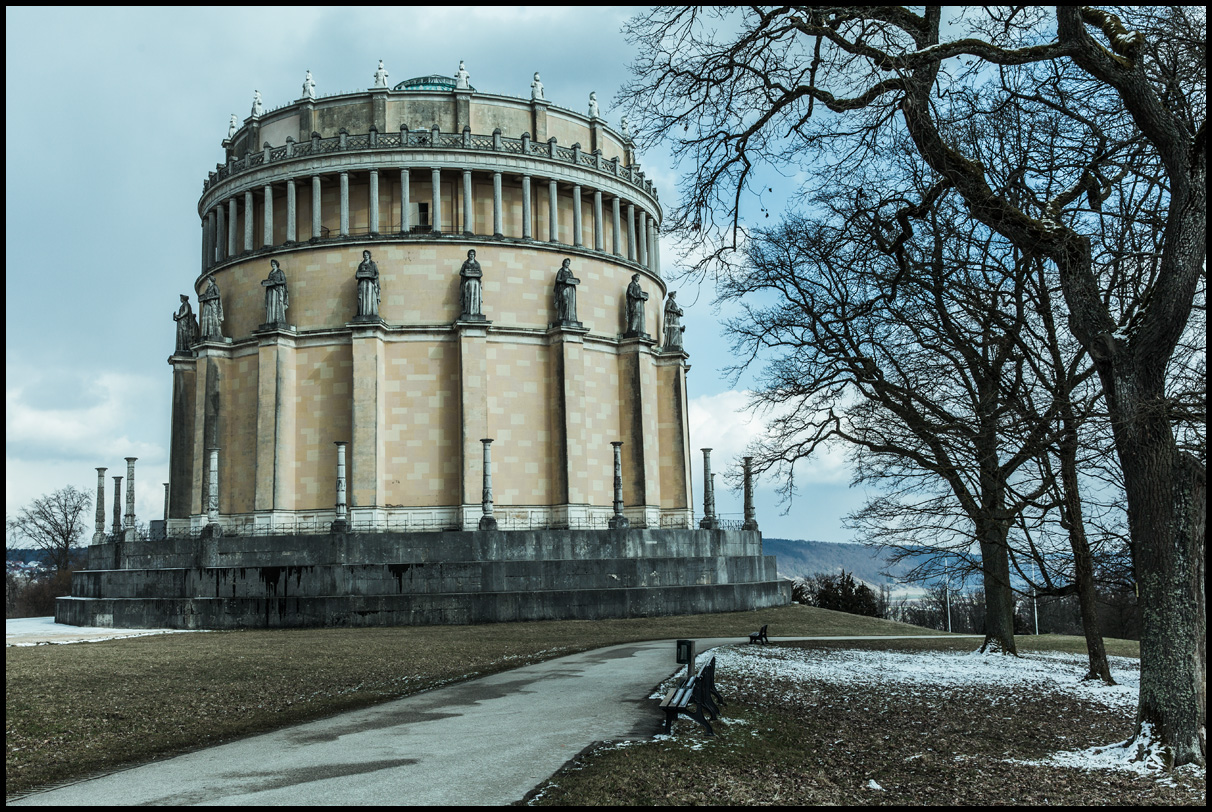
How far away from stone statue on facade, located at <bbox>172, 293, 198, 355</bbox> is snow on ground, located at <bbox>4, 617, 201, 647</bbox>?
642 inches

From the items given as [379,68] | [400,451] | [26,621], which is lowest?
[26,621]

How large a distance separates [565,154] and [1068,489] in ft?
126

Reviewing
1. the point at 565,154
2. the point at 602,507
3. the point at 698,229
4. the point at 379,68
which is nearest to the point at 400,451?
the point at 602,507

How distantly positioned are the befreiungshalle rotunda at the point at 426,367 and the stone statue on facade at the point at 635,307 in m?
0.11

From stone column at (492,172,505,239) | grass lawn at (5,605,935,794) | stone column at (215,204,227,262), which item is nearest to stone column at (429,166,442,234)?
stone column at (492,172,505,239)

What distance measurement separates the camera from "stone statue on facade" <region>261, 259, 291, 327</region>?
45906 mm

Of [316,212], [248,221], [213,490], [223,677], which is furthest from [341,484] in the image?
[223,677]

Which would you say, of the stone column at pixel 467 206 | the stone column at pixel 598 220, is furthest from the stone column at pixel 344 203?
the stone column at pixel 598 220

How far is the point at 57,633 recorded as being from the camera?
35062 mm

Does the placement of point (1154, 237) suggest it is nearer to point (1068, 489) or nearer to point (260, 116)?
point (1068, 489)

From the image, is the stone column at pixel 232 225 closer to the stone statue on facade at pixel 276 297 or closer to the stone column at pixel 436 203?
the stone statue on facade at pixel 276 297

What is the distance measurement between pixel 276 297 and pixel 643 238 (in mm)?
20634

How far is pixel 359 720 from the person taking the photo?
45.0ft

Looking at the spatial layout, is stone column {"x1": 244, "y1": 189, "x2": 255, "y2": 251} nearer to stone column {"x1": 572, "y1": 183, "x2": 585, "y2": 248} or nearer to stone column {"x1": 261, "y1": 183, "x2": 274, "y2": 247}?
stone column {"x1": 261, "y1": 183, "x2": 274, "y2": 247}
